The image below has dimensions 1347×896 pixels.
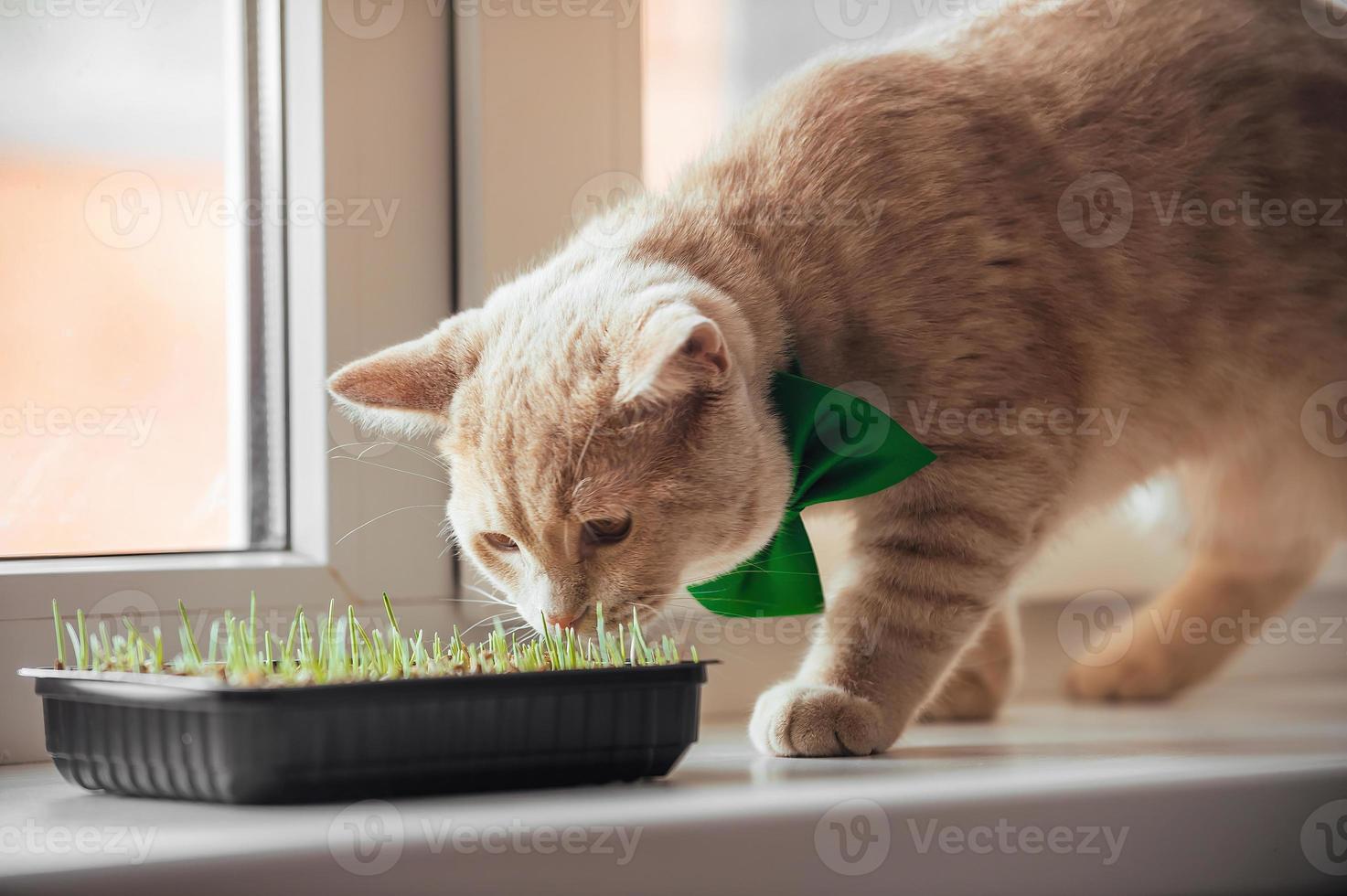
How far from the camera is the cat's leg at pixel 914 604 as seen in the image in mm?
1162

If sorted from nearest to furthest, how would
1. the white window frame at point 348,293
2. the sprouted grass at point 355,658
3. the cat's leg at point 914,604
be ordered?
the sprouted grass at point 355,658 < the cat's leg at point 914,604 < the white window frame at point 348,293

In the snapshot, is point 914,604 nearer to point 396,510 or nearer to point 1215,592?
point 396,510

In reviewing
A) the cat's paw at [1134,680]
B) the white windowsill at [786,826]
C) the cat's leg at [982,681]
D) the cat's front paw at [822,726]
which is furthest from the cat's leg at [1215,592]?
the cat's front paw at [822,726]

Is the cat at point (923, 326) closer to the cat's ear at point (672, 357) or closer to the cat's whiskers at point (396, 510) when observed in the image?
the cat's ear at point (672, 357)

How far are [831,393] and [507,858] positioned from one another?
0.51 metres

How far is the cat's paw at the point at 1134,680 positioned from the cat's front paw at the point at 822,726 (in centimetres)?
66

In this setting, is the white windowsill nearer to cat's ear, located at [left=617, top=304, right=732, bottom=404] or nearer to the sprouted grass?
the sprouted grass

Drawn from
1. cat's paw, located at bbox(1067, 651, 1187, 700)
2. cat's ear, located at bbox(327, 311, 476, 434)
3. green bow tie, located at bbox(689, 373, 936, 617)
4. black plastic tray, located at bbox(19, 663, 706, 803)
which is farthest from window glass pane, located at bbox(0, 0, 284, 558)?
cat's paw, located at bbox(1067, 651, 1187, 700)

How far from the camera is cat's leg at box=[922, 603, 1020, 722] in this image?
4.80 feet

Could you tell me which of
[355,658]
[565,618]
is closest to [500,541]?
[565,618]

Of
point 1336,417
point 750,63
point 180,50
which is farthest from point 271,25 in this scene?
point 1336,417

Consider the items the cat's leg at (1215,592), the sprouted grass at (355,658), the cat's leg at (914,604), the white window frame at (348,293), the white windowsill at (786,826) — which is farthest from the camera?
the cat's leg at (1215,592)

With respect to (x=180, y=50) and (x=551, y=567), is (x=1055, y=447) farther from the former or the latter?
(x=180, y=50)

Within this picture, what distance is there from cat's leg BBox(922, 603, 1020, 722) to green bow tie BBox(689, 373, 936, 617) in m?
0.35
